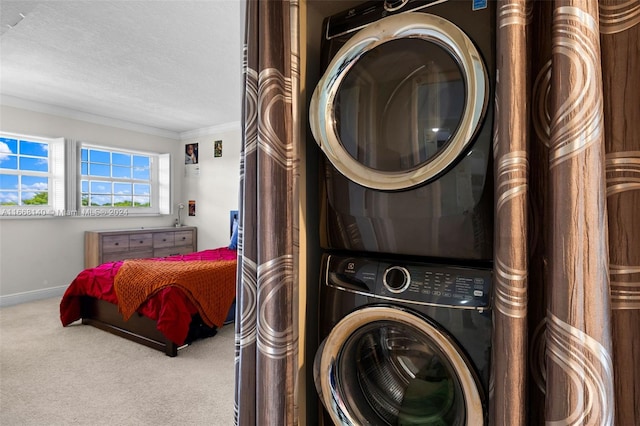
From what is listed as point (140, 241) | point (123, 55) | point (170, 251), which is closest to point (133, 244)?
point (140, 241)

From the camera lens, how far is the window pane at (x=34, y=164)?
452 cm

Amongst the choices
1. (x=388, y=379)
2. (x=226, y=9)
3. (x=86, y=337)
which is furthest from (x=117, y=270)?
(x=388, y=379)

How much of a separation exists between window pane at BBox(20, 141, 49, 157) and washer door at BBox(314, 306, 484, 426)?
527 cm

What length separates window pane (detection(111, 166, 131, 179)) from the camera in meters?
5.50

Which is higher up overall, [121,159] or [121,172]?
[121,159]

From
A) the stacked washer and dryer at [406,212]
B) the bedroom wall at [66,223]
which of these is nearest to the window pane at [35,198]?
the bedroom wall at [66,223]

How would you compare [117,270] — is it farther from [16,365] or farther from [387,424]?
[387,424]

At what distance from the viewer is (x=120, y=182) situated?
18.3 ft

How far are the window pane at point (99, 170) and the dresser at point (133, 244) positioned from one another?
0.91m

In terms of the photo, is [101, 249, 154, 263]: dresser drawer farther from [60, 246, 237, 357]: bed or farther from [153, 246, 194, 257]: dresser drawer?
[60, 246, 237, 357]: bed

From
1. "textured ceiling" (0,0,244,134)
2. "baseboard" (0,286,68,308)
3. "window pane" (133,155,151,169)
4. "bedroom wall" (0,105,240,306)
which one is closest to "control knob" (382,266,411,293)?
"textured ceiling" (0,0,244,134)

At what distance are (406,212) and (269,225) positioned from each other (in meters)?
0.40

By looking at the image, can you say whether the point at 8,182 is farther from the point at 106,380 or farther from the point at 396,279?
the point at 396,279

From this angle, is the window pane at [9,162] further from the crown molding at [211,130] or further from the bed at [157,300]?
the crown molding at [211,130]
